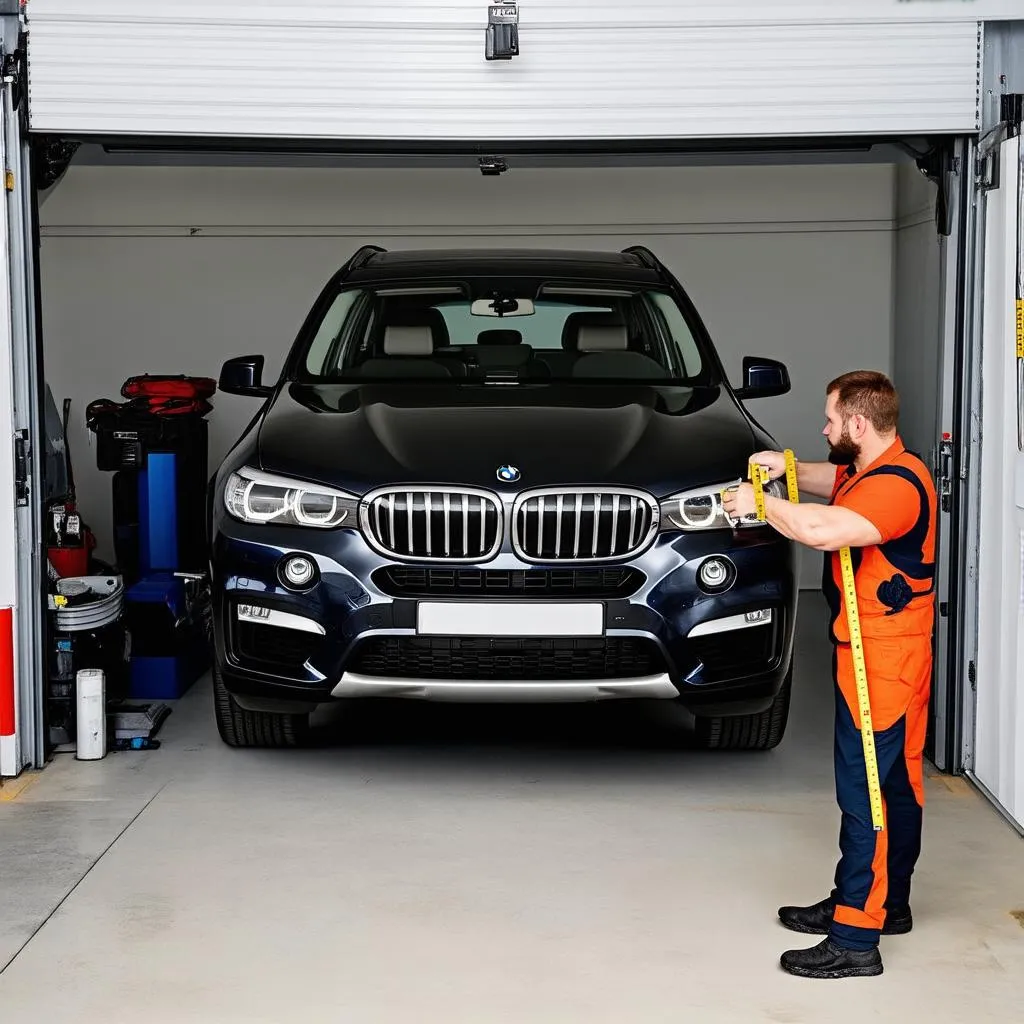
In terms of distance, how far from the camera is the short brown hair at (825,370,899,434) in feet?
11.5

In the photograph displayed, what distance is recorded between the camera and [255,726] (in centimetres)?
534

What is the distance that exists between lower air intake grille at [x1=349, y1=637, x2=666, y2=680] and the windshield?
130cm

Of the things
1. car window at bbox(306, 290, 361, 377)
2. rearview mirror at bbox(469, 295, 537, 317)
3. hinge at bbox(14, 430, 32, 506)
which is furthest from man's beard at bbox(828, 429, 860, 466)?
hinge at bbox(14, 430, 32, 506)

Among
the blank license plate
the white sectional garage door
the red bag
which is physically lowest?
the blank license plate

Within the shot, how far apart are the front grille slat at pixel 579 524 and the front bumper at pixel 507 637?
4 cm

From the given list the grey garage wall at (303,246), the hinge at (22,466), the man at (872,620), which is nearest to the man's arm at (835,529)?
the man at (872,620)

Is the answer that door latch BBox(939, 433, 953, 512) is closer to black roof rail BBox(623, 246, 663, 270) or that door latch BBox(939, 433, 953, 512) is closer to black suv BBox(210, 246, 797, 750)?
black suv BBox(210, 246, 797, 750)

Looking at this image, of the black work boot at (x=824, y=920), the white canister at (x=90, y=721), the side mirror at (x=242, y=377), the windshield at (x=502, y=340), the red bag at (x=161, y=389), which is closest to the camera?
the black work boot at (x=824, y=920)

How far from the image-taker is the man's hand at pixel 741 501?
140 inches

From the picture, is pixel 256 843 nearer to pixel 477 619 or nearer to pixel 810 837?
pixel 477 619

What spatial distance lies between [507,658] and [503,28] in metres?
2.07

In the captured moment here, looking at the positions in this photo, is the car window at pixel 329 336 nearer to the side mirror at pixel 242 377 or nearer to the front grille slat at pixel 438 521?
the side mirror at pixel 242 377

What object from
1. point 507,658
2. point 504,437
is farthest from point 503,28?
point 507,658

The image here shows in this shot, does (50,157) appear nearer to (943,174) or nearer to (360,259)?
(360,259)
